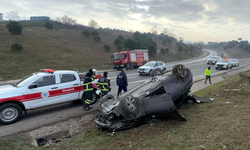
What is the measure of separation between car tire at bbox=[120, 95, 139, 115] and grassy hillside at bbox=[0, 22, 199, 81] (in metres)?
17.5

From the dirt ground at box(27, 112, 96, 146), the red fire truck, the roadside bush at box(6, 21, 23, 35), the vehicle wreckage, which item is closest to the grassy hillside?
the roadside bush at box(6, 21, 23, 35)

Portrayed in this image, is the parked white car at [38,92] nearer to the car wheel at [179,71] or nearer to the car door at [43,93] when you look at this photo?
the car door at [43,93]

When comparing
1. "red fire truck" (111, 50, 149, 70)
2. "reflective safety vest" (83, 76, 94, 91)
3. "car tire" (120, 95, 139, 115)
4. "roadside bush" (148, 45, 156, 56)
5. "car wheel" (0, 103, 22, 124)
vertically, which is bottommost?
"car wheel" (0, 103, 22, 124)

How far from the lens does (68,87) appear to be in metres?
7.05

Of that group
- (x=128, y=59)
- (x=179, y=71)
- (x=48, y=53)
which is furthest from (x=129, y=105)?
(x=48, y=53)

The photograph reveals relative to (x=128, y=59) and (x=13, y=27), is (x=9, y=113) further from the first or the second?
(x=13, y=27)

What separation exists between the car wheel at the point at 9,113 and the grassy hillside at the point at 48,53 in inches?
555

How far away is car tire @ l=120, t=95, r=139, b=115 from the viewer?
4.62 metres

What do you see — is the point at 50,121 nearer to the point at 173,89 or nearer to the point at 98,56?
the point at 173,89

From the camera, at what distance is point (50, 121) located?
6.02 metres

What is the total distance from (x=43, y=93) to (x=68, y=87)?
1.00 metres

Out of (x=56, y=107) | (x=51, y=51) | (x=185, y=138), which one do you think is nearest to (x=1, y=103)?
(x=56, y=107)

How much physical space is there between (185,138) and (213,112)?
2322 mm

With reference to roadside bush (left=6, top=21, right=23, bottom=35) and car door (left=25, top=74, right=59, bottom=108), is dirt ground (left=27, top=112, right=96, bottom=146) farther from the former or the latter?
roadside bush (left=6, top=21, right=23, bottom=35)
